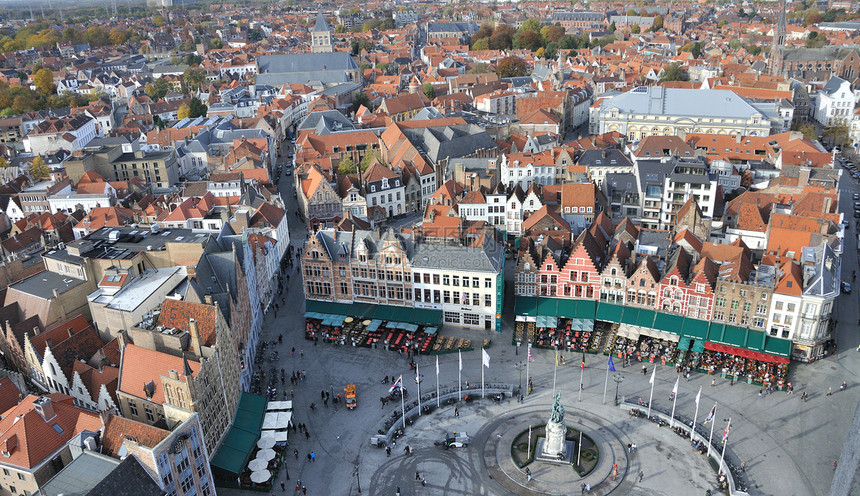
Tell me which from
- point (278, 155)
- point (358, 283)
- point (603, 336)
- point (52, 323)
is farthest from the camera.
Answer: point (278, 155)

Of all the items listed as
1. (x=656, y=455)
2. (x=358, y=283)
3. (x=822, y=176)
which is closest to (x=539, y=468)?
(x=656, y=455)

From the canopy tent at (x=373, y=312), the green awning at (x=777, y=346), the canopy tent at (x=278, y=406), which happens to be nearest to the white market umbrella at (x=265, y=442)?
the canopy tent at (x=278, y=406)

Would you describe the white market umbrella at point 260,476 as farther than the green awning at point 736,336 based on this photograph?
No

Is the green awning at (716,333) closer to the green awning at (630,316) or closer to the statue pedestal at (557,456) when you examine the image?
the green awning at (630,316)

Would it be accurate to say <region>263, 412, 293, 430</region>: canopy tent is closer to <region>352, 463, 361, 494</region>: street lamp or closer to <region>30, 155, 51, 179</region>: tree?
<region>352, 463, 361, 494</region>: street lamp

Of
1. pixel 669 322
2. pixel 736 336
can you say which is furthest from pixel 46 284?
pixel 736 336

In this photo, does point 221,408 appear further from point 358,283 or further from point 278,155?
point 278,155

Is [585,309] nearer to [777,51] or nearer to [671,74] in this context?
[671,74]
